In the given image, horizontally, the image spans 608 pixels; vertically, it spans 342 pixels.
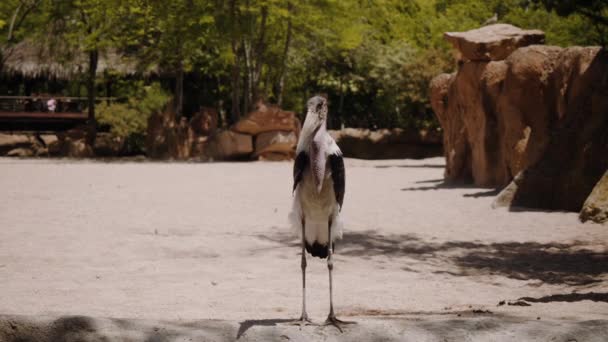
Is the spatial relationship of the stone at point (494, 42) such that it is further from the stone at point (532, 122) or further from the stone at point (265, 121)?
the stone at point (265, 121)

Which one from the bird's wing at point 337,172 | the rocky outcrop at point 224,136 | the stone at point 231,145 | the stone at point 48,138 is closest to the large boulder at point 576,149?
the bird's wing at point 337,172

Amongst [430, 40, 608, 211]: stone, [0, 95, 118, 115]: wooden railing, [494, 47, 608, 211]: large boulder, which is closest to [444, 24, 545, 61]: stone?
[430, 40, 608, 211]: stone

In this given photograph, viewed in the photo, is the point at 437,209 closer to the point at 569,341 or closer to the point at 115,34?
the point at 569,341

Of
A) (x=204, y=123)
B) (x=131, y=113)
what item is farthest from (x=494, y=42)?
(x=131, y=113)

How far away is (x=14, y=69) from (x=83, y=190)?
68.4 feet

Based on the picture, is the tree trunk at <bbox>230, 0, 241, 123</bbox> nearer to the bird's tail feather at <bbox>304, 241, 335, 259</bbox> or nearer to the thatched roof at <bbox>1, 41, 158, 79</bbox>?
the thatched roof at <bbox>1, 41, 158, 79</bbox>

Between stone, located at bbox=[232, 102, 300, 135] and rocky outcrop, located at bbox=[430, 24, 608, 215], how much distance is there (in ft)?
22.9

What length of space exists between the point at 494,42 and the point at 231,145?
11.0 m

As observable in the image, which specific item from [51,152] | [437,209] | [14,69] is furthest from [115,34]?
[437,209]

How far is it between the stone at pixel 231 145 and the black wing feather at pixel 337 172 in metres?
19.8

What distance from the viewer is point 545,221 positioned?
10.6 meters

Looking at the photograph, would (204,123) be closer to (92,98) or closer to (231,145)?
(231,145)

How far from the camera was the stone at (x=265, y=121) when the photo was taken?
23.7 m

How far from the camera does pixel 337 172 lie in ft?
15.2
